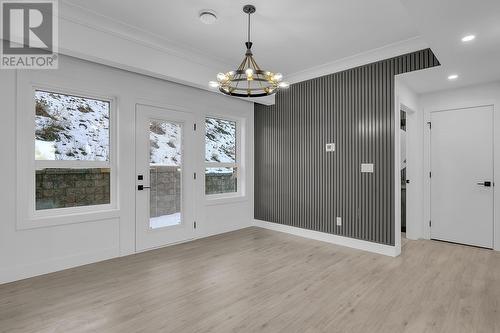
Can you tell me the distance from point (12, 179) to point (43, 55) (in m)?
1.48

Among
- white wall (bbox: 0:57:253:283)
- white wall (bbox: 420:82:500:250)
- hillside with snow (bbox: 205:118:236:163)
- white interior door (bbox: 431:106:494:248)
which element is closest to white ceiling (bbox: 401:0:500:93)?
white wall (bbox: 420:82:500:250)

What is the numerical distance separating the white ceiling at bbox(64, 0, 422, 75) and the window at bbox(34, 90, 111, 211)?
3.81 feet

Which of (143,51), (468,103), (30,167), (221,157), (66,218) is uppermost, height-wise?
(143,51)

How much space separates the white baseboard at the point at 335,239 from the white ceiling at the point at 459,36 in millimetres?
2550

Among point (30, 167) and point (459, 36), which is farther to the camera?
point (30, 167)

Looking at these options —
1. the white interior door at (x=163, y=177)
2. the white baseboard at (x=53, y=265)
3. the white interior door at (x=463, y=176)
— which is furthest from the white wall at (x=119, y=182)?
the white interior door at (x=463, y=176)

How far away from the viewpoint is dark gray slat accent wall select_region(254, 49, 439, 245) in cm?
401

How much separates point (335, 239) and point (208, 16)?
12.5 feet

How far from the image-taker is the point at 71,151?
11.5ft

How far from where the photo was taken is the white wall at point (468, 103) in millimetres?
4109

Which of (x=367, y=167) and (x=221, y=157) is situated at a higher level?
(x=221, y=157)

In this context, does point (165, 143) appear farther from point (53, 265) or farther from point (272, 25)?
point (272, 25)

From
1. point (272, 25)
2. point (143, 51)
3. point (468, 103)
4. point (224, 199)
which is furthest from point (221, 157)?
point (468, 103)

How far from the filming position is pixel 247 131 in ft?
18.9
